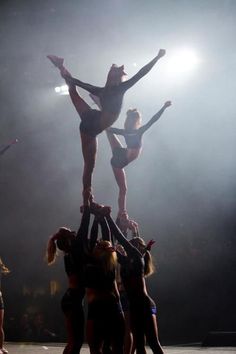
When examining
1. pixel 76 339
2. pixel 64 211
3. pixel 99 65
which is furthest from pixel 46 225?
pixel 76 339

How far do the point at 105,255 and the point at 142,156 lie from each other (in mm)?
11485

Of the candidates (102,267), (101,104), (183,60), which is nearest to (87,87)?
(101,104)

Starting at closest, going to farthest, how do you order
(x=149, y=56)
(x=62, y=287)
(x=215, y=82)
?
(x=149, y=56)
(x=215, y=82)
(x=62, y=287)

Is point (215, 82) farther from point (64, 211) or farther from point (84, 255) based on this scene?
point (84, 255)

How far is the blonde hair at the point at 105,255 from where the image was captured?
4.94 m

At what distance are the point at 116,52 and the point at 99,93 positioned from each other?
29.2ft

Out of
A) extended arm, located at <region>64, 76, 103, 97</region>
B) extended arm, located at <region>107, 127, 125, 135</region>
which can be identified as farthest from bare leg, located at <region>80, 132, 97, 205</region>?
extended arm, located at <region>107, 127, 125, 135</region>

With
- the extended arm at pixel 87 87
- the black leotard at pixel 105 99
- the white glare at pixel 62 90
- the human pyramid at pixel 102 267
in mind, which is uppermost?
the white glare at pixel 62 90

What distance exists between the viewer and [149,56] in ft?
45.8

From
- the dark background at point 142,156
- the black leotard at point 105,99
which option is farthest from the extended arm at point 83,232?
the dark background at point 142,156

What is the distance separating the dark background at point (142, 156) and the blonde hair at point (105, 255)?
29.6ft

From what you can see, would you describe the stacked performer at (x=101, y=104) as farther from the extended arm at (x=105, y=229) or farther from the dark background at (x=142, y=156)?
the dark background at (x=142, y=156)

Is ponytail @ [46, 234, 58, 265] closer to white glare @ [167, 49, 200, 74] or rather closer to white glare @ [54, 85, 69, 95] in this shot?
white glare @ [167, 49, 200, 74]

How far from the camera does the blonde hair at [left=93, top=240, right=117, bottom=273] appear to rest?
494 centimetres
